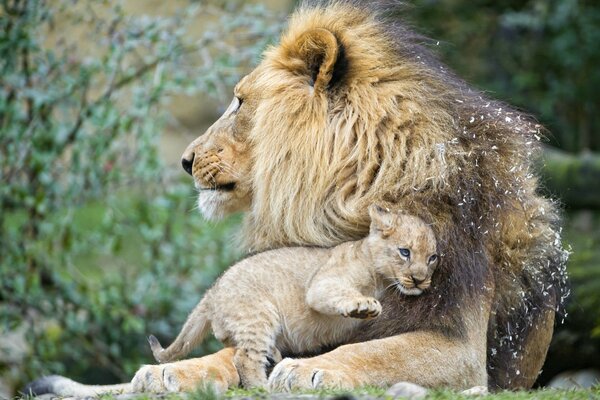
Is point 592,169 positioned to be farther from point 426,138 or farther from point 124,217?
point 426,138

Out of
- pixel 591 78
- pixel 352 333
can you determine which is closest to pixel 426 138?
pixel 352 333

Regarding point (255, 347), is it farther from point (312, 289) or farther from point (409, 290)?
point (409, 290)

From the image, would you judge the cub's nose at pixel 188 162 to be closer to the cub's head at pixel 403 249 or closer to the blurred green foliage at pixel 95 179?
the cub's head at pixel 403 249

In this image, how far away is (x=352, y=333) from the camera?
14.3ft

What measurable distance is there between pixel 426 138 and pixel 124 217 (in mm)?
4096

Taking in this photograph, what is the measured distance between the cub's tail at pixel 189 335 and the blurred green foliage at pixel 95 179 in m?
2.80

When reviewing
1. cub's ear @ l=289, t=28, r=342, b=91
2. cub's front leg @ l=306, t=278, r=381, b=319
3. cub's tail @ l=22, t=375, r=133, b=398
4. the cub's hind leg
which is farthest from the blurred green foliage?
cub's front leg @ l=306, t=278, r=381, b=319

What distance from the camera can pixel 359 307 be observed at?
155 inches

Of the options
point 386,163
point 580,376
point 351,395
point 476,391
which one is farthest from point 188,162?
point 580,376

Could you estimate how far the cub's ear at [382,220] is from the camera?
4102mm

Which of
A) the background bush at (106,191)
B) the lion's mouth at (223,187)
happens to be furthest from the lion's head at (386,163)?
the background bush at (106,191)

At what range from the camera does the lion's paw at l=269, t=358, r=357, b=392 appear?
3875 millimetres

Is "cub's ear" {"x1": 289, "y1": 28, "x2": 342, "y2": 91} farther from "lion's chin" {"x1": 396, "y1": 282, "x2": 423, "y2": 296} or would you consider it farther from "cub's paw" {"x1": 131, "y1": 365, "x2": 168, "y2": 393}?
"cub's paw" {"x1": 131, "y1": 365, "x2": 168, "y2": 393}

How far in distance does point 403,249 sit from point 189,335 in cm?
116
